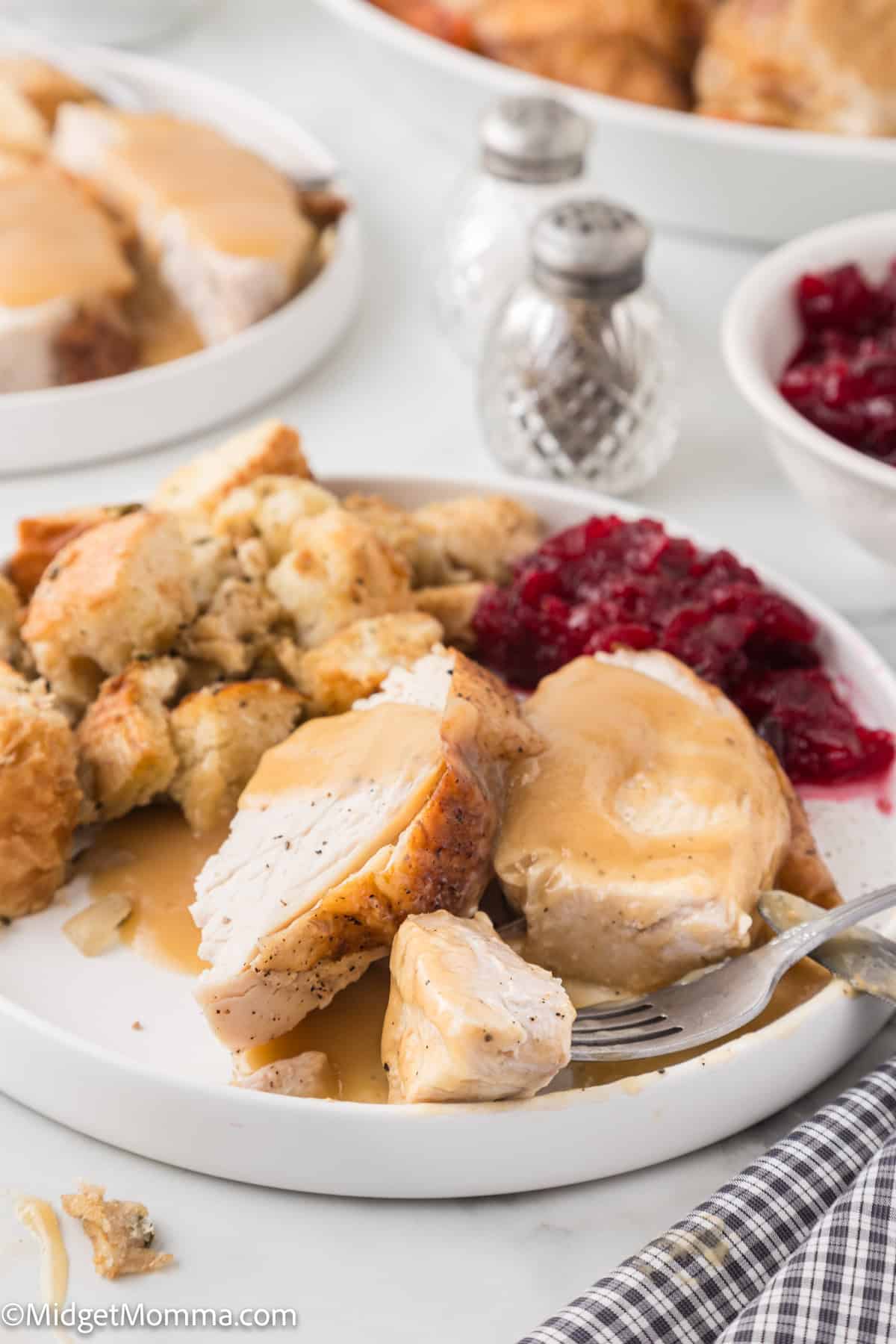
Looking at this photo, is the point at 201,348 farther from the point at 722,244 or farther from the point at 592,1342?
the point at 592,1342

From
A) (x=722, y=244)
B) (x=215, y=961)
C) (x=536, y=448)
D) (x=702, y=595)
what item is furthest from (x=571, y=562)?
(x=722, y=244)

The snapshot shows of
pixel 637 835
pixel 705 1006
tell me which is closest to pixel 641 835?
pixel 637 835

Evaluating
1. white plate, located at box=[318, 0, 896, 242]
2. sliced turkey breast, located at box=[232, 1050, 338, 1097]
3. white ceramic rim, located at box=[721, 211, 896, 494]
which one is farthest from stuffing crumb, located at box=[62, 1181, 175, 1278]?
white plate, located at box=[318, 0, 896, 242]

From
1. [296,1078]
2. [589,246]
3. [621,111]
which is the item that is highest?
[589,246]

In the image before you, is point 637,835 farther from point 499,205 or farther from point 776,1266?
point 499,205

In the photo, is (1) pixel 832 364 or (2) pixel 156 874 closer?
(2) pixel 156 874

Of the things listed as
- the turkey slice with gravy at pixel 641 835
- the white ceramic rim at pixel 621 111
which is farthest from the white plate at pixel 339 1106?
the white ceramic rim at pixel 621 111
